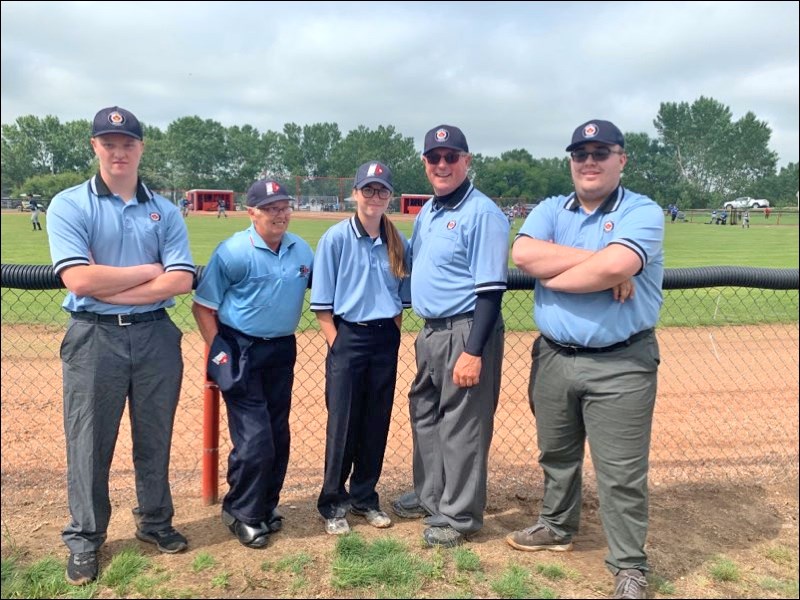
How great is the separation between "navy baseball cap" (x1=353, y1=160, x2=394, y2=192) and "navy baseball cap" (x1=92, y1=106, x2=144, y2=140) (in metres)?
1.12

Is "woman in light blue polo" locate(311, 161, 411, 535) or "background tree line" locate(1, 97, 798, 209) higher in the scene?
"background tree line" locate(1, 97, 798, 209)

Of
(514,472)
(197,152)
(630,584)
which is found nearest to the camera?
(630,584)

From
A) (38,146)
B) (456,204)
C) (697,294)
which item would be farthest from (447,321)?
(697,294)

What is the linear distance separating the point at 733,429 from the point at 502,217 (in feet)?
12.8

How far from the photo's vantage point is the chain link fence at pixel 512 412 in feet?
14.9

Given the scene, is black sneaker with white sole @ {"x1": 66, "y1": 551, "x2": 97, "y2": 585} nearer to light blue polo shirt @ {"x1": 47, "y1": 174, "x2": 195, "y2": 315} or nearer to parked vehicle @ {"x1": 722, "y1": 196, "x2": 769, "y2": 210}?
light blue polo shirt @ {"x1": 47, "y1": 174, "x2": 195, "y2": 315}

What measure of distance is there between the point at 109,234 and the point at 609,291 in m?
2.36

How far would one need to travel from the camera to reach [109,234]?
2.87m

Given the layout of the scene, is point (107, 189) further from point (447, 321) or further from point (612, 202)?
point (612, 202)

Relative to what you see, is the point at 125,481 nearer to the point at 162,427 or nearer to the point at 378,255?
the point at 162,427

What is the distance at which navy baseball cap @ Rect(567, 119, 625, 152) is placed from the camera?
283 cm

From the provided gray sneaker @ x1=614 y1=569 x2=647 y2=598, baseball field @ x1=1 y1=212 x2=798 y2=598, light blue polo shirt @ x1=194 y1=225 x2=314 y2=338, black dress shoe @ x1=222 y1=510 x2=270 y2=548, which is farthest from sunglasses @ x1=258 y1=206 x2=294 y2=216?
gray sneaker @ x1=614 y1=569 x2=647 y2=598

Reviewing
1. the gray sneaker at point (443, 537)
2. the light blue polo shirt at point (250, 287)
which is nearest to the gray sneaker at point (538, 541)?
the gray sneaker at point (443, 537)

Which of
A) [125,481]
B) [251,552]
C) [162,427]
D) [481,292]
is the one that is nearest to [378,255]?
[481,292]
